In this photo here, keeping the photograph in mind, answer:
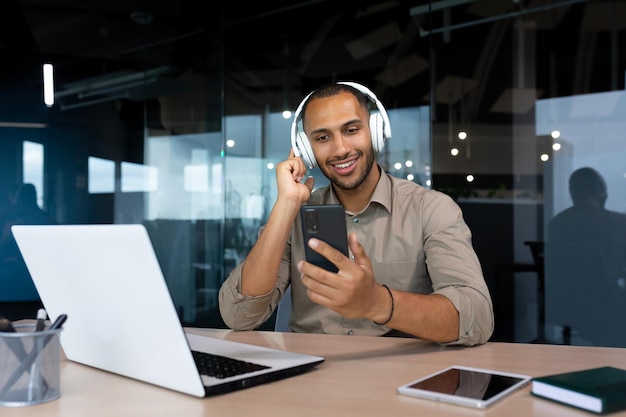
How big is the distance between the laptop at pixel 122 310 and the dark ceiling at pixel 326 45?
2784mm

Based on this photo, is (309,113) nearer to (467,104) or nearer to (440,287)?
(440,287)

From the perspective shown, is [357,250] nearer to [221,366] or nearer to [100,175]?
[221,366]

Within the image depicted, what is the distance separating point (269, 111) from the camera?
415 cm

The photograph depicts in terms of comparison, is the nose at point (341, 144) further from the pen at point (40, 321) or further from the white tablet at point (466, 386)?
the pen at point (40, 321)

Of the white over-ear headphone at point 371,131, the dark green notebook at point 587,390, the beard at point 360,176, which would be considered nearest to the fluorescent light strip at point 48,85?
the white over-ear headphone at point 371,131

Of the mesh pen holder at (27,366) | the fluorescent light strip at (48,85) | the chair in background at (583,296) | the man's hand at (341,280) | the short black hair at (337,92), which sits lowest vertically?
the chair in background at (583,296)

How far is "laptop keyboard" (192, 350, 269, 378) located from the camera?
3.43 ft

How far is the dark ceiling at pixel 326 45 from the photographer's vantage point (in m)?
3.38

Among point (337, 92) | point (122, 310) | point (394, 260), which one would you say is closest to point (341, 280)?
point (122, 310)

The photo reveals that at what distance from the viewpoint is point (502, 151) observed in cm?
349

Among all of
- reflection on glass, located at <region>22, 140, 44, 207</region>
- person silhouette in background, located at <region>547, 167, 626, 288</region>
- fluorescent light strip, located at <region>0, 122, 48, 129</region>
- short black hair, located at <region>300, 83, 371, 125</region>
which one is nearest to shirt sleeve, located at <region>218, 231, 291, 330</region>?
short black hair, located at <region>300, 83, 371, 125</region>

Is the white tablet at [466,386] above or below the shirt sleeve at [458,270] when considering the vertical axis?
below

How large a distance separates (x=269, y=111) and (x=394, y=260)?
8.34 feet

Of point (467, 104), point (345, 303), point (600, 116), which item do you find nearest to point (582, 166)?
point (600, 116)
